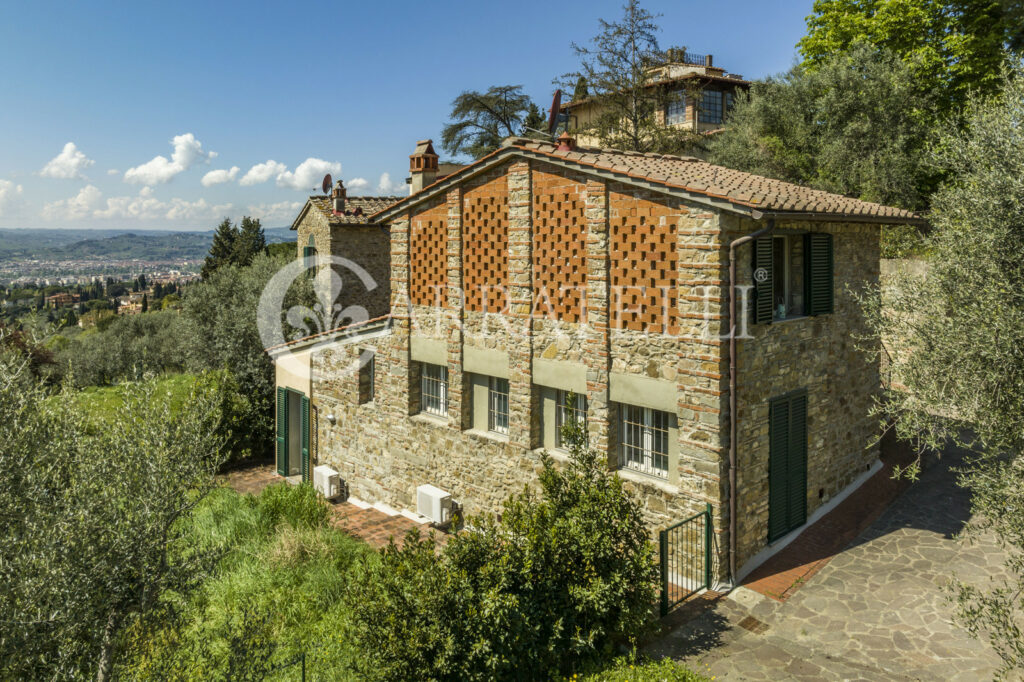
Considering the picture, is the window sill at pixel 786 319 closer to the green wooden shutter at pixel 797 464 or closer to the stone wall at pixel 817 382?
the stone wall at pixel 817 382

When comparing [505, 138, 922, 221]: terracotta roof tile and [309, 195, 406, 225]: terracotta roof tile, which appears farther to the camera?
[309, 195, 406, 225]: terracotta roof tile

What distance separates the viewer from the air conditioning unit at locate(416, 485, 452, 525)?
46.5 feet

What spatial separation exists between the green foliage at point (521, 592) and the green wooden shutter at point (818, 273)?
544 centimetres

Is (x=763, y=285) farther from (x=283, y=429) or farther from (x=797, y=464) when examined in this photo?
(x=283, y=429)

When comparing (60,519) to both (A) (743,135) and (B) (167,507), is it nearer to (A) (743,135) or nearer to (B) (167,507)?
(B) (167,507)

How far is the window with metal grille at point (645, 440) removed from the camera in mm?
10914

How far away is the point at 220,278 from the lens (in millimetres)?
31203

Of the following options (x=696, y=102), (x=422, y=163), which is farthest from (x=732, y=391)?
(x=696, y=102)

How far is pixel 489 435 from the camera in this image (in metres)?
13.6

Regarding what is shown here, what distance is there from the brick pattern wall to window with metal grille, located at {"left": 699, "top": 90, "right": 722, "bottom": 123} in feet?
99.4

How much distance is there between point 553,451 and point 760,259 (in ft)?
17.0

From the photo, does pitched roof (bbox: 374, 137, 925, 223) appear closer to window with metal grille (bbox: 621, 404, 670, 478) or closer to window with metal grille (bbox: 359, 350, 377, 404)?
window with metal grille (bbox: 621, 404, 670, 478)

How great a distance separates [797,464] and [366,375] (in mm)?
10547

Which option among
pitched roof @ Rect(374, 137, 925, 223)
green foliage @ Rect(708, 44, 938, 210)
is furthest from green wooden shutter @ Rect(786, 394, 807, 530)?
green foliage @ Rect(708, 44, 938, 210)
